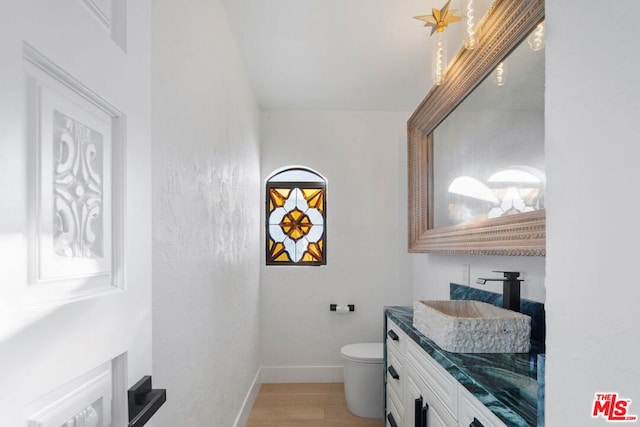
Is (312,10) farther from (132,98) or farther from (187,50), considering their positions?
(132,98)

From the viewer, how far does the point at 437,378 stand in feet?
4.85

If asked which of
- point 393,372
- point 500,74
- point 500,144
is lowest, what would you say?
point 393,372

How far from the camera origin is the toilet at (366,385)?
2.88 metres

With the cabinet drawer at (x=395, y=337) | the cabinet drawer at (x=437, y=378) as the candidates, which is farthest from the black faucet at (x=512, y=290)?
the cabinet drawer at (x=395, y=337)

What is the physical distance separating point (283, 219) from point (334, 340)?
3.94 ft

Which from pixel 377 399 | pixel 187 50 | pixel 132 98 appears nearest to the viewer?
pixel 132 98

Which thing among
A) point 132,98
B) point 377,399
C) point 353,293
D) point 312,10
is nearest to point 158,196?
point 132,98

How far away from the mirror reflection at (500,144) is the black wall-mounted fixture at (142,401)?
132cm

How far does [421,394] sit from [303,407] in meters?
1.65

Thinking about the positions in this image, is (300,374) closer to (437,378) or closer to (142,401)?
(437,378)

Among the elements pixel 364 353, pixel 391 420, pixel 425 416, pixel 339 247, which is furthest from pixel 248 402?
pixel 425 416

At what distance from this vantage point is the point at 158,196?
49.5 inches

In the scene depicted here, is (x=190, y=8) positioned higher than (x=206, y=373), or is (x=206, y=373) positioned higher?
(x=190, y=8)

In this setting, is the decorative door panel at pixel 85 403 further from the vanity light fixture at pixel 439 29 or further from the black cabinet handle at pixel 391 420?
the black cabinet handle at pixel 391 420
